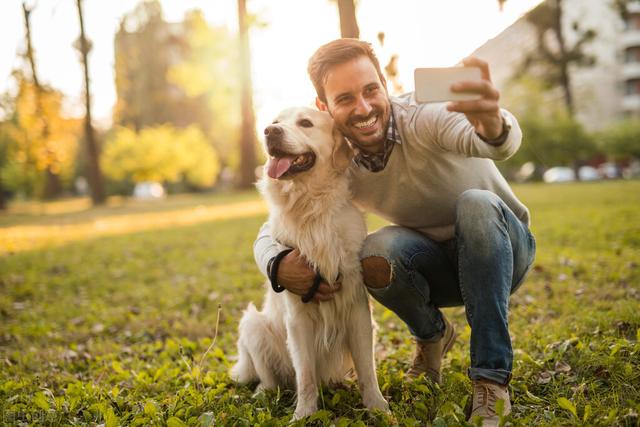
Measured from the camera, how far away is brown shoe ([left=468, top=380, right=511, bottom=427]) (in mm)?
2014

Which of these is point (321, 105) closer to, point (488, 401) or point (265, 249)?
point (265, 249)

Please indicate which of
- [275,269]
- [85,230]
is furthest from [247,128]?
[275,269]

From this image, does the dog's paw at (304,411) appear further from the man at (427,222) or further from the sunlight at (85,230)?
the sunlight at (85,230)

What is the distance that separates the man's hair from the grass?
1.45 meters

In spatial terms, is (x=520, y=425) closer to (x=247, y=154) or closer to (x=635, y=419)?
(x=635, y=419)

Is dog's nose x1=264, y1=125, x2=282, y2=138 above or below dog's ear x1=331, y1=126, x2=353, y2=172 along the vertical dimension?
above

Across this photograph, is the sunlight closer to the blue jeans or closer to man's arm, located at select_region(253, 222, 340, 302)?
man's arm, located at select_region(253, 222, 340, 302)

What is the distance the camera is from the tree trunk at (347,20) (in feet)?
14.5

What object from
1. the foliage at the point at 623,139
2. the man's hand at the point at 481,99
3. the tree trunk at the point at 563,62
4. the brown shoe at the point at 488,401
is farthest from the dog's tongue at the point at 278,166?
the foliage at the point at 623,139

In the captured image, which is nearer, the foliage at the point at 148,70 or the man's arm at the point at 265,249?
the man's arm at the point at 265,249

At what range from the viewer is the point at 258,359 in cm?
272

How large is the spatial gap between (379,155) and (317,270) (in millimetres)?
653

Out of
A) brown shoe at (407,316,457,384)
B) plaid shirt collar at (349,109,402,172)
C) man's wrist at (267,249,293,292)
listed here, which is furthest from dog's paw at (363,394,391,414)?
plaid shirt collar at (349,109,402,172)

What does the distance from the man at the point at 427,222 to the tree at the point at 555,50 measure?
1054 inches
